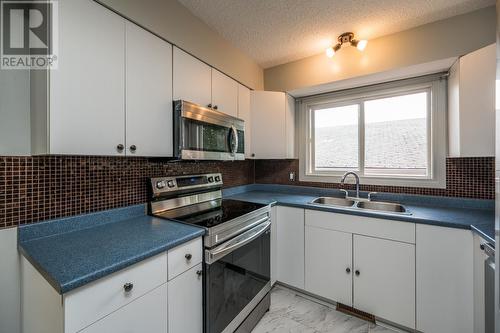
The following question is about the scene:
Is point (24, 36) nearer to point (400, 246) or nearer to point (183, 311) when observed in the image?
point (183, 311)

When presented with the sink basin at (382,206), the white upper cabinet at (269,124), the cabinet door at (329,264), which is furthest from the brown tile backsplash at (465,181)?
the white upper cabinet at (269,124)

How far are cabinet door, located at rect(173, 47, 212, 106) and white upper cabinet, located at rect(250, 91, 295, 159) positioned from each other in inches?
29.3

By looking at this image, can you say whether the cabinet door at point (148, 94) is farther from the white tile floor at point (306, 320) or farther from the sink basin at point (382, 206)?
the sink basin at point (382, 206)

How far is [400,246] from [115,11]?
2.44 m

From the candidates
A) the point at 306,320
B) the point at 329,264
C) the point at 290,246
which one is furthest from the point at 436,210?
the point at 306,320

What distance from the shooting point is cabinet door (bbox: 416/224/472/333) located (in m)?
1.41

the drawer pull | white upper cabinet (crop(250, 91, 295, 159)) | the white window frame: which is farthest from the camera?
white upper cabinet (crop(250, 91, 295, 159))

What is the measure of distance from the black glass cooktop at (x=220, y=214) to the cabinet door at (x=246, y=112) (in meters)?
0.66

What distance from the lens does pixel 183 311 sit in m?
1.16

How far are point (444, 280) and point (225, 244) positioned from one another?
154cm

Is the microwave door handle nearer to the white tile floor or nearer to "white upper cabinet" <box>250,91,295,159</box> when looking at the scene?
"white upper cabinet" <box>250,91,295,159</box>

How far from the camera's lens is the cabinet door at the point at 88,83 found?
983 millimetres

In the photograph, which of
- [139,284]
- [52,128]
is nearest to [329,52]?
[52,128]

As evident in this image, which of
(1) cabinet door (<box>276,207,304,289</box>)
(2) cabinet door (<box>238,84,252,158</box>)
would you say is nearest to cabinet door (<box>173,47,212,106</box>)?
(2) cabinet door (<box>238,84,252,158</box>)
